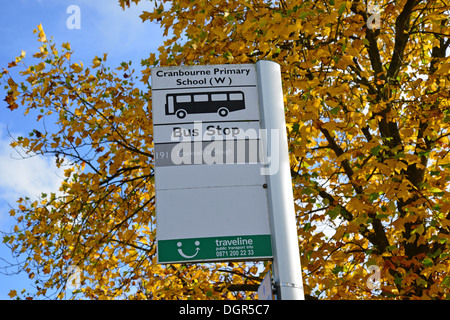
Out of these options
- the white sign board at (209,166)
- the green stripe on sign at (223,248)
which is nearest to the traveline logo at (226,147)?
the white sign board at (209,166)

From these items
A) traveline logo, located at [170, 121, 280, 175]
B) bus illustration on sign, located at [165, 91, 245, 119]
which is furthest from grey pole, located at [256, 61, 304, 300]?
bus illustration on sign, located at [165, 91, 245, 119]

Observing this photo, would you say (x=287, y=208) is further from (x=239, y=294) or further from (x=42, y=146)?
(x=239, y=294)

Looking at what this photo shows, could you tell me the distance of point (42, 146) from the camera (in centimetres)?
799

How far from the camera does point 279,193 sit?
9.15 ft

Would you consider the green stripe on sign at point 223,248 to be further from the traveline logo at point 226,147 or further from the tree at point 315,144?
the tree at point 315,144

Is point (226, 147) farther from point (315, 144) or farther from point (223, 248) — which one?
point (315, 144)

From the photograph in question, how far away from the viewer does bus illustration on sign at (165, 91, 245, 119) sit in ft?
9.78

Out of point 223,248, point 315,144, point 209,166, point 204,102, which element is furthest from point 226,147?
point 315,144

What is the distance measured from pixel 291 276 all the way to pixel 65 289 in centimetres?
524

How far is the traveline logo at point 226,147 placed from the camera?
9.41 feet

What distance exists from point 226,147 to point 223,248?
1.90 ft

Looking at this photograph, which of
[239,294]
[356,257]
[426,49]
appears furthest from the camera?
[239,294]
